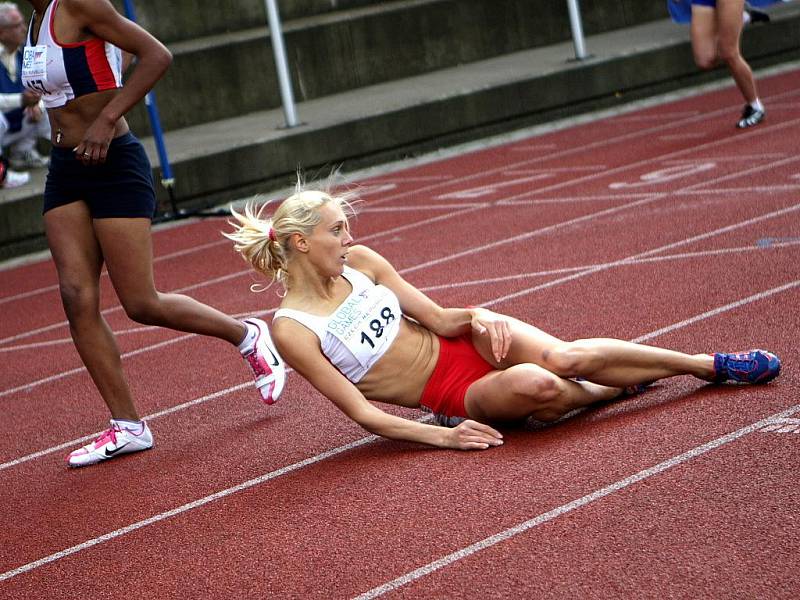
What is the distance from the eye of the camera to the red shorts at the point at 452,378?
16.8ft

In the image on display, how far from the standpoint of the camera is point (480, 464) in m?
4.71

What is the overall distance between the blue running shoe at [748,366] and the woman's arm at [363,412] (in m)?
0.87

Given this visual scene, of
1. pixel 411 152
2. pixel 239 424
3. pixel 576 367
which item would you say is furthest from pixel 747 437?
pixel 411 152

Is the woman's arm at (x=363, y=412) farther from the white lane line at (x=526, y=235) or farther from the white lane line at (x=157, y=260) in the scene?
the white lane line at (x=157, y=260)

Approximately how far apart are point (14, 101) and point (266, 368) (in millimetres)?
8796

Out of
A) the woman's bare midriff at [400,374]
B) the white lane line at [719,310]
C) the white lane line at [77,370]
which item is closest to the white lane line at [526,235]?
the white lane line at [77,370]

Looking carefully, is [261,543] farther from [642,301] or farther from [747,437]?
[642,301]

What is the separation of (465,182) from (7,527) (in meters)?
8.38

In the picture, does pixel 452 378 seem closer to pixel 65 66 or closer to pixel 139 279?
pixel 139 279

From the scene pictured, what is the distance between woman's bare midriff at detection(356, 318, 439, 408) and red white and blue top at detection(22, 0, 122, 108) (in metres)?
1.60

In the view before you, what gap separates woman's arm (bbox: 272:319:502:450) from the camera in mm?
4859

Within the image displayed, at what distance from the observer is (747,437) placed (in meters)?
4.48

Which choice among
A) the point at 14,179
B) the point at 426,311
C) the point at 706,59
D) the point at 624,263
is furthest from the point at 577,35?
the point at 426,311

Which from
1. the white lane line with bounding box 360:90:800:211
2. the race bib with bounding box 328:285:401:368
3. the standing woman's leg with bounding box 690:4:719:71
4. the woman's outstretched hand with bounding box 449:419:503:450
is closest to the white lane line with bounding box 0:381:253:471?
the race bib with bounding box 328:285:401:368
